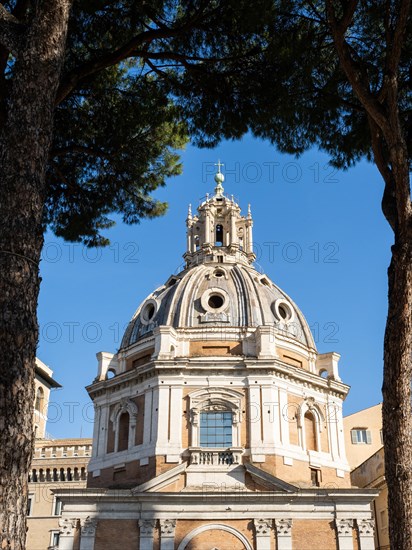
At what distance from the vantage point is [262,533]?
21.8 m

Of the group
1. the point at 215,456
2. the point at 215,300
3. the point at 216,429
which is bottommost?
the point at 215,456

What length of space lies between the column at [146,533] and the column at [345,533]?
6.10 m

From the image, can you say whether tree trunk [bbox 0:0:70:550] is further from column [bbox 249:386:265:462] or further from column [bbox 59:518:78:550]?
column [bbox 249:386:265:462]

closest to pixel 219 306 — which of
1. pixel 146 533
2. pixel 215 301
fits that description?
pixel 215 301

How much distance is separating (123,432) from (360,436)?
15074 mm

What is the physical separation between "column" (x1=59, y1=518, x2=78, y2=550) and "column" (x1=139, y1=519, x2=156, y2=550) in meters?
2.34

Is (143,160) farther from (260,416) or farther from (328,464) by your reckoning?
(328,464)

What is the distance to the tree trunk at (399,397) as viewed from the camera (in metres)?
7.72

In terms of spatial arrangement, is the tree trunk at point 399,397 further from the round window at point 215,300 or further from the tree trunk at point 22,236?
the round window at point 215,300

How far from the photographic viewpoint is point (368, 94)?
953cm

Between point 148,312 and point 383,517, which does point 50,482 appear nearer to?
point 148,312

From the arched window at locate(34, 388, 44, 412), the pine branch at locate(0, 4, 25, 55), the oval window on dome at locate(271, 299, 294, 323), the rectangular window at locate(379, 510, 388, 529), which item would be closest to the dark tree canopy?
the pine branch at locate(0, 4, 25, 55)

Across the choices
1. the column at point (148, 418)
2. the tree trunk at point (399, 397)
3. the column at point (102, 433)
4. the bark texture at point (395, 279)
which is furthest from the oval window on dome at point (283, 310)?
the tree trunk at point (399, 397)

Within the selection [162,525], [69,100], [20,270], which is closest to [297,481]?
[162,525]
